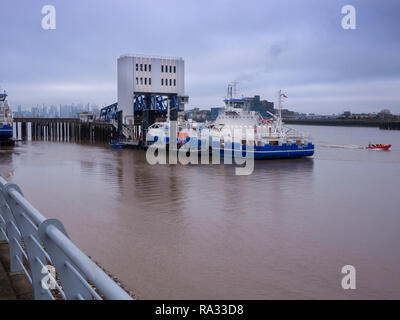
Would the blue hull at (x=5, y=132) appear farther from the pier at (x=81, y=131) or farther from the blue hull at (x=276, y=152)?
the blue hull at (x=276, y=152)

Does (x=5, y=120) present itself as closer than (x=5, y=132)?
No

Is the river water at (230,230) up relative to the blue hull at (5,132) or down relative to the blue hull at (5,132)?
down

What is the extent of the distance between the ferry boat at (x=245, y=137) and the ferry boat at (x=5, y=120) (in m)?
22.3

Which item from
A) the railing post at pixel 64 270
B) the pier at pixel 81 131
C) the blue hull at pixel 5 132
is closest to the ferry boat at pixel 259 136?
the blue hull at pixel 5 132

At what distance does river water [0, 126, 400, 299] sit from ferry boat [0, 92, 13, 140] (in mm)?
30799

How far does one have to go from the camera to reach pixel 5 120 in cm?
5728

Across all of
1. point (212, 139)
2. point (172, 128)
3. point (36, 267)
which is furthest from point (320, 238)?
point (172, 128)

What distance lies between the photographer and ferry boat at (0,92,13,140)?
5529 centimetres

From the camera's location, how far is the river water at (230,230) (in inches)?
361

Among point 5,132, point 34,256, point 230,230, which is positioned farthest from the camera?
point 5,132

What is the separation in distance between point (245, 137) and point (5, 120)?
1436 inches

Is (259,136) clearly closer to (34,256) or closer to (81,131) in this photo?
(34,256)

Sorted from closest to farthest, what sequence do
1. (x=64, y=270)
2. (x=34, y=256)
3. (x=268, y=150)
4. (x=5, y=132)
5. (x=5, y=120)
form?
1. (x=64, y=270)
2. (x=34, y=256)
3. (x=268, y=150)
4. (x=5, y=132)
5. (x=5, y=120)

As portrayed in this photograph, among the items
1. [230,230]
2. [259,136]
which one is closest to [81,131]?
[259,136]
